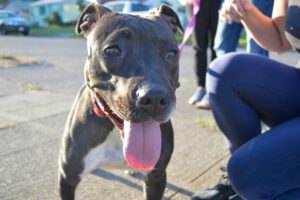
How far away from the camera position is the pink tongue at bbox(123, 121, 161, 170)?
81.0 inches

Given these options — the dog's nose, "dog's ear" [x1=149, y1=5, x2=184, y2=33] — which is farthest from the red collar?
"dog's ear" [x1=149, y1=5, x2=184, y2=33]

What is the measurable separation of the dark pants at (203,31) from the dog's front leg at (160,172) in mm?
2456

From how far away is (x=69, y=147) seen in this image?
96.2 inches

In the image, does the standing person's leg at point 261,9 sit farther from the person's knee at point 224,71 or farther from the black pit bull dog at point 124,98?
Answer: the black pit bull dog at point 124,98

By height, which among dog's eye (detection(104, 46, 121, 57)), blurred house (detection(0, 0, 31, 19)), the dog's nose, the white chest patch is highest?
dog's eye (detection(104, 46, 121, 57))

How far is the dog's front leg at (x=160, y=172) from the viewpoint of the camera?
2457 mm

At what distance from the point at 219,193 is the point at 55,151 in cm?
147

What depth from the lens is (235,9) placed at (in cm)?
258

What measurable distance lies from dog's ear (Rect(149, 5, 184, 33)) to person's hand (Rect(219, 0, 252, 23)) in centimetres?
30

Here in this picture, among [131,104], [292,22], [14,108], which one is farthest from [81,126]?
[14,108]

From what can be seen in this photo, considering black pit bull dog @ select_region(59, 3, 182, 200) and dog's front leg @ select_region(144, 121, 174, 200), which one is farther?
dog's front leg @ select_region(144, 121, 174, 200)

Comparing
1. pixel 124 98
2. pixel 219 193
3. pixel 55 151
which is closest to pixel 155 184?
pixel 219 193

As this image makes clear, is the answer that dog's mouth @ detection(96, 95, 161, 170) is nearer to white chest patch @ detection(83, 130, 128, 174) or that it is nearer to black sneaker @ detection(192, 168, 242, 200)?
white chest patch @ detection(83, 130, 128, 174)

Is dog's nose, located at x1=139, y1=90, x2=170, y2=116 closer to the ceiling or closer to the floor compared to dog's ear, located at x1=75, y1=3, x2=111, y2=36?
closer to the floor
